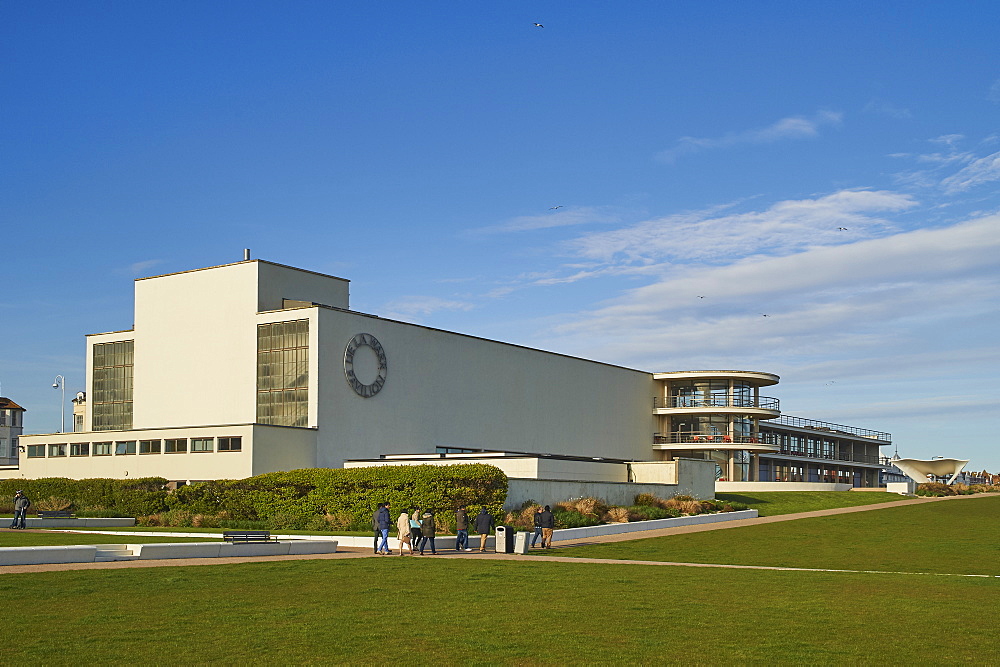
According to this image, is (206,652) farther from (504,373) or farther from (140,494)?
(504,373)

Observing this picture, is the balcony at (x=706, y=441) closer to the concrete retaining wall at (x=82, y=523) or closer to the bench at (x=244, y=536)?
the concrete retaining wall at (x=82, y=523)

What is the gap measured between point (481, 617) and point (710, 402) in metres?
66.0

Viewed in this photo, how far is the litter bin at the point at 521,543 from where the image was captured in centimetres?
3209

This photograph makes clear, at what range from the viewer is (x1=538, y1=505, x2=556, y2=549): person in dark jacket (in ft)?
112

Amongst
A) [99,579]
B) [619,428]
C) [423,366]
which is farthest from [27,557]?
[619,428]

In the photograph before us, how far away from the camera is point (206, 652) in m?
13.0

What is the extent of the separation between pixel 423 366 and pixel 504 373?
7.82 metres

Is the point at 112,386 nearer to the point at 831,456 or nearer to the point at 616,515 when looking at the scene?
the point at 616,515

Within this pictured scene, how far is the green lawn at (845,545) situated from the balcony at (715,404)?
29283 mm

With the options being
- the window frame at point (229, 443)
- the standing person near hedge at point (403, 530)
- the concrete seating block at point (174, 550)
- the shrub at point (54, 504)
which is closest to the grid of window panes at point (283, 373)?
the window frame at point (229, 443)

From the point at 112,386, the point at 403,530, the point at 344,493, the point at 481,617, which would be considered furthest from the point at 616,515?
the point at 112,386

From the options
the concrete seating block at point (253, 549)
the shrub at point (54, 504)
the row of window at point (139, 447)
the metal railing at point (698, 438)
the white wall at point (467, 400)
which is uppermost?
the white wall at point (467, 400)

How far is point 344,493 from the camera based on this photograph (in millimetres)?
40688

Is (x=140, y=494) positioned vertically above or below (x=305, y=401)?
below
